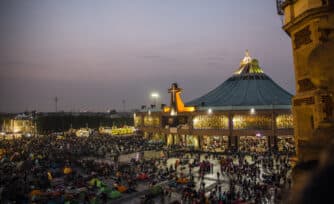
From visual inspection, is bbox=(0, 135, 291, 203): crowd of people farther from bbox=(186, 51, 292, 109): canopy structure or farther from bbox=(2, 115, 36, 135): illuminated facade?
bbox=(2, 115, 36, 135): illuminated facade

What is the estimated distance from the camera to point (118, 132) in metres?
72.9

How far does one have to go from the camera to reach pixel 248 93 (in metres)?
53.3

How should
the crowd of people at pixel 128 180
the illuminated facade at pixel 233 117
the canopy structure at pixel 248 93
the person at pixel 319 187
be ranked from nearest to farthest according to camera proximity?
the person at pixel 319 187 → the crowd of people at pixel 128 180 → the illuminated facade at pixel 233 117 → the canopy structure at pixel 248 93

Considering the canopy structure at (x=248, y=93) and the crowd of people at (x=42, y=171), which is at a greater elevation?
the canopy structure at (x=248, y=93)

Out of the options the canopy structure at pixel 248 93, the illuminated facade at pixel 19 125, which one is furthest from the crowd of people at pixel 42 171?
the illuminated facade at pixel 19 125

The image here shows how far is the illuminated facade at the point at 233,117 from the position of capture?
145 ft

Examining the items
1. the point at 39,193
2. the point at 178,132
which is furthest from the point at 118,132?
the point at 39,193

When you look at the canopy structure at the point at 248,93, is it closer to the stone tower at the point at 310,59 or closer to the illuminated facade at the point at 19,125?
the stone tower at the point at 310,59

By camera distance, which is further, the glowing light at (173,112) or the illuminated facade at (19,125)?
the illuminated facade at (19,125)

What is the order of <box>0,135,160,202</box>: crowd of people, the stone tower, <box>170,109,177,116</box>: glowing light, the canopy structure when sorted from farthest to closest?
<box>170,109,177,116</box>: glowing light, the canopy structure, <box>0,135,160,202</box>: crowd of people, the stone tower

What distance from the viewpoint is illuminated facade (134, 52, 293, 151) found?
44344mm

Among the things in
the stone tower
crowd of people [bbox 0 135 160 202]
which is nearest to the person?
the stone tower

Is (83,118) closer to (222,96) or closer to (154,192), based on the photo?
(222,96)

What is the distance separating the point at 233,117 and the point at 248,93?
28.0 ft
